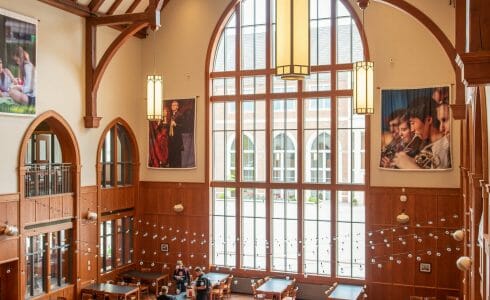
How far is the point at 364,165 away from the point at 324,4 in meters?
4.69

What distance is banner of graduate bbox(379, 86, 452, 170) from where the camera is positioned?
43.4ft

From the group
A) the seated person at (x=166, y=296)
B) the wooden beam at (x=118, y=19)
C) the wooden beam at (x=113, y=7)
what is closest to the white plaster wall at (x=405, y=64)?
the seated person at (x=166, y=296)

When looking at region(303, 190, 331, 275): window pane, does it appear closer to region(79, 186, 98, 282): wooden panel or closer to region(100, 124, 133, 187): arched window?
region(100, 124, 133, 187): arched window

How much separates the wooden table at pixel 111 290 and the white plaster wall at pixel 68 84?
2.75m

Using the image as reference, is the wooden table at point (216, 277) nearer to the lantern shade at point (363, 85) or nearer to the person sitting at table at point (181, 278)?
the person sitting at table at point (181, 278)

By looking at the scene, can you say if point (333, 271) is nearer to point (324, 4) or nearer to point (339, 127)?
point (339, 127)

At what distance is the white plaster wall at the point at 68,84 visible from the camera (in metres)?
12.0

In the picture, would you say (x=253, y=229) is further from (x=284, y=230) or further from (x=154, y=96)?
(x=154, y=96)

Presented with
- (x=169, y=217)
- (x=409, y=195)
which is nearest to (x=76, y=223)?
(x=169, y=217)

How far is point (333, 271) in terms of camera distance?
14.5 meters

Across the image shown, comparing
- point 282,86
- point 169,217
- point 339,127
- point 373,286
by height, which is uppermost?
point 282,86

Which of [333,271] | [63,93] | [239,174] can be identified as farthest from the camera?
[239,174]

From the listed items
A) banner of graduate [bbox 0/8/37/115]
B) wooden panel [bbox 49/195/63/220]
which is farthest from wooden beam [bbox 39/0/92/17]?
wooden panel [bbox 49/195/63/220]

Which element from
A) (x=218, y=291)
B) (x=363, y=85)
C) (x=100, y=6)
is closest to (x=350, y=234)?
(x=218, y=291)
